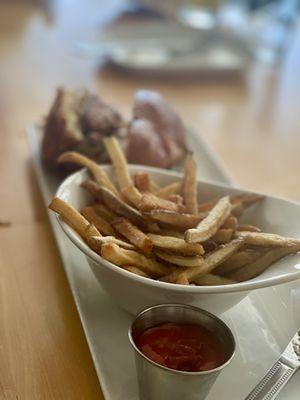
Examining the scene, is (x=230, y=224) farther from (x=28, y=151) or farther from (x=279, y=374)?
(x=28, y=151)

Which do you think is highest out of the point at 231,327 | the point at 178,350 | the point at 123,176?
the point at 123,176

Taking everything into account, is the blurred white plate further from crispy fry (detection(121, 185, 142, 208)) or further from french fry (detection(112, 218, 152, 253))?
french fry (detection(112, 218, 152, 253))

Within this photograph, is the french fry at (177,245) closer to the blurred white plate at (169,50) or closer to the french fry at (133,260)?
the french fry at (133,260)

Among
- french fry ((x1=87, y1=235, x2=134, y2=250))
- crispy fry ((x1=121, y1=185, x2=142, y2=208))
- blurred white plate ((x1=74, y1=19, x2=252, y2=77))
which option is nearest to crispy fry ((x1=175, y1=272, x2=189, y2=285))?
french fry ((x1=87, y1=235, x2=134, y2=250))

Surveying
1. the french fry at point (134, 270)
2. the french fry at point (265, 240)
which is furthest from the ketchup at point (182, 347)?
the french fry at point (265, 240)

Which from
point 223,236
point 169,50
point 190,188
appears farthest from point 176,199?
point 169,50
